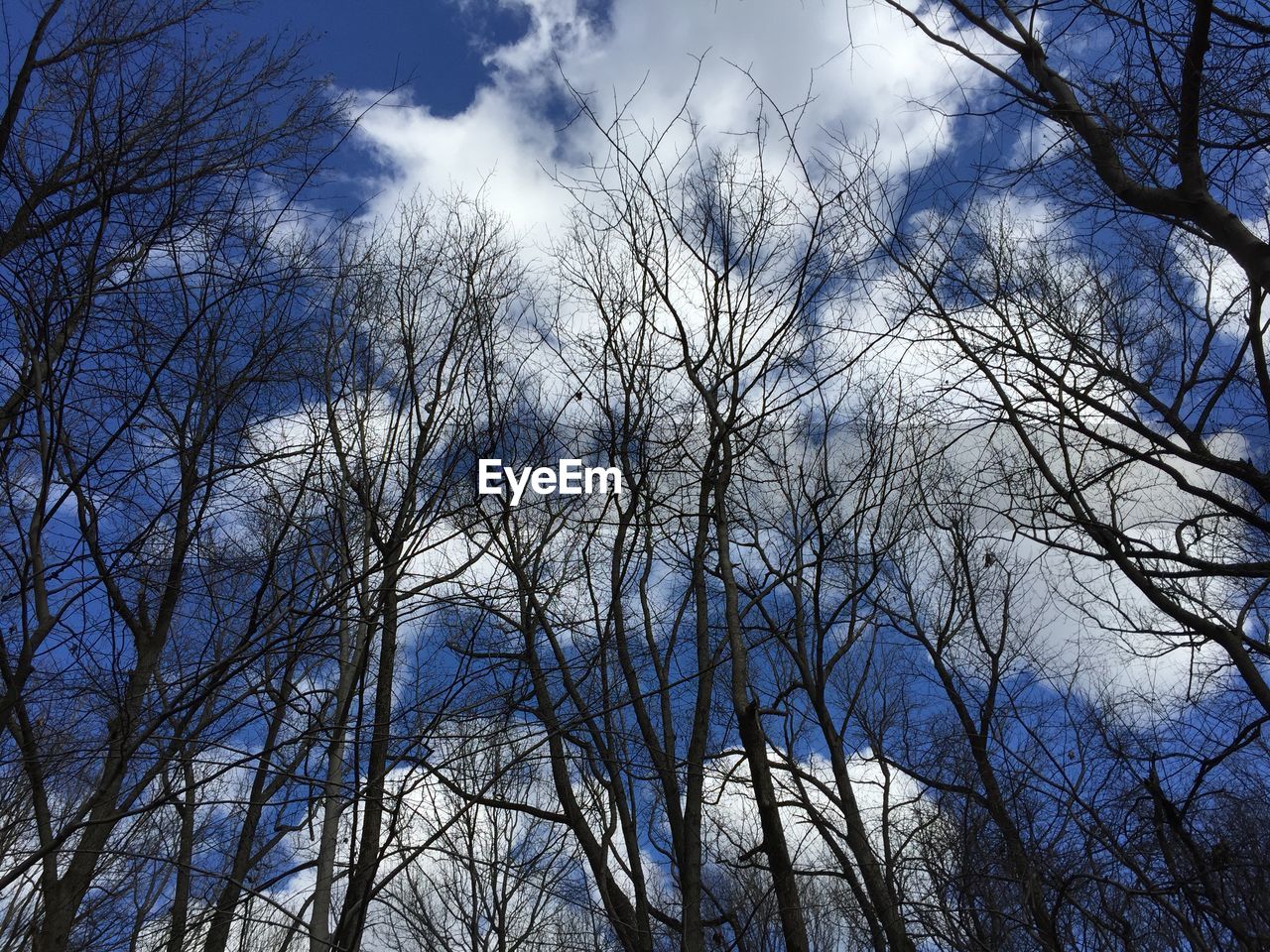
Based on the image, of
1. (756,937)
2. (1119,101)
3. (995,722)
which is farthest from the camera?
(995,722)

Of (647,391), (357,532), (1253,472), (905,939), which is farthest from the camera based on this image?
(905,939)

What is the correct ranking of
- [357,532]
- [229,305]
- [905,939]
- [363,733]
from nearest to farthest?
[229,305] → [363,733] → [357,532] → [905,939]

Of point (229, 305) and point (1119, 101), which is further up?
point (1119, 101)

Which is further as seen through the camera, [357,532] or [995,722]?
[995,722]

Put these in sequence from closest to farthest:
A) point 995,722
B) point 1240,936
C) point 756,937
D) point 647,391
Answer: point 1240,936 < point 647,391 < point 756,937 < point 995,722

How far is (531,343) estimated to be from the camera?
14.3 feet

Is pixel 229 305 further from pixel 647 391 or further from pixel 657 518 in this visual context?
pixel 657 518

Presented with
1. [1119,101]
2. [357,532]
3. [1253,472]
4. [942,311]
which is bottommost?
[357,532]

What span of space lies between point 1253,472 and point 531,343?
169 inches

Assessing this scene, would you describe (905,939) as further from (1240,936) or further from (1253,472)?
(1253,472)

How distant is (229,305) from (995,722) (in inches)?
Result: 313

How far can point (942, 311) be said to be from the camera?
5.34 m

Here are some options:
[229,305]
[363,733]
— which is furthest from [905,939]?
[229,305]

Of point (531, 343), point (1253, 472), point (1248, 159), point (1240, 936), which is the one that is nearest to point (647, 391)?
point (531, 343)
